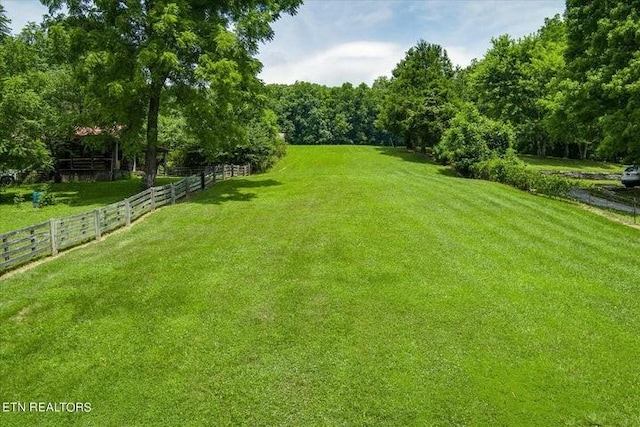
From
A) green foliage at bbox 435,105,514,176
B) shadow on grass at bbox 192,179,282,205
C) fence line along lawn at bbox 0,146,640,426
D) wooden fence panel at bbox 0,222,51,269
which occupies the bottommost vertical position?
fence line along lawn at bbox 0,146,640,426

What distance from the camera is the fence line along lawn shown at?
831 centimetres

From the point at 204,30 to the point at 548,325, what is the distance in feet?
77.5

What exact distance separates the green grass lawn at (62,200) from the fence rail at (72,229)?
3856 millimetres

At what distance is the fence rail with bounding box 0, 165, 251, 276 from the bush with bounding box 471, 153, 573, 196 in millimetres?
21868

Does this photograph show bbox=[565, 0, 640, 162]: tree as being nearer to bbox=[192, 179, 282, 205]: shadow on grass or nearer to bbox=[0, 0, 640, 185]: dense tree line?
→ bbox=[0, 0, 640, 185]: dense tree line

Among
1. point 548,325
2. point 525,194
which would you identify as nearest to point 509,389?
point 548,325

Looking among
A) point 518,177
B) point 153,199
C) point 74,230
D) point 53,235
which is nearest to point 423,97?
point 518,177

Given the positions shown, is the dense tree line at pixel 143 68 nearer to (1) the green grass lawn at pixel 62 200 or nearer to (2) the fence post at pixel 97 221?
(1) the green grass lawn at pixel 62 200

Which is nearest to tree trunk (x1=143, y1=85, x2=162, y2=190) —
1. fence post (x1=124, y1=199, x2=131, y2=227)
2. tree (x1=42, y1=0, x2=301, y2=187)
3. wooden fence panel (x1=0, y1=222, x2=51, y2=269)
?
tree (x1=42, y1=0, x2=301, y2=187)

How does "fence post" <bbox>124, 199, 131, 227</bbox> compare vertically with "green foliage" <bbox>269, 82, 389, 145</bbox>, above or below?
below

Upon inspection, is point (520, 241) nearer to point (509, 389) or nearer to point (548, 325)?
point (548, 325)

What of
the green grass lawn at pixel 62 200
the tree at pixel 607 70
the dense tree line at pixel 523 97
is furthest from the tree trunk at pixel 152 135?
the tree at pixel 607 70

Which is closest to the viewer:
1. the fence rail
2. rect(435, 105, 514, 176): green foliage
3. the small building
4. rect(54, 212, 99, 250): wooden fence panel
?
the fence rail

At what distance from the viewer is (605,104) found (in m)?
28.9
